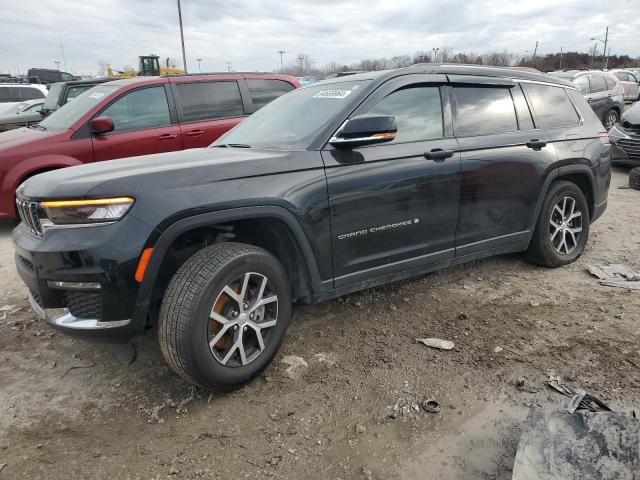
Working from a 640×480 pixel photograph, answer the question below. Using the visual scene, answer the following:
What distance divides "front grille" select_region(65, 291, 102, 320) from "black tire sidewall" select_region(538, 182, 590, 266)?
352 centimetres

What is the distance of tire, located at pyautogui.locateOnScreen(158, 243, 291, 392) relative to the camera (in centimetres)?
239

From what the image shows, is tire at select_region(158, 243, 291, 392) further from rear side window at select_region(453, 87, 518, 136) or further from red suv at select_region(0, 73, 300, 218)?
red suv at select_region(0, 73, 300, 218)

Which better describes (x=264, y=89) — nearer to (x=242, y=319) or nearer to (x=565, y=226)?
(x=565, y=226)

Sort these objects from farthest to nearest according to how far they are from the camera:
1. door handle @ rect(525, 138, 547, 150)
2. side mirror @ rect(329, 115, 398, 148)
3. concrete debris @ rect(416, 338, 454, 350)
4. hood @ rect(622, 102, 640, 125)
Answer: hood @ rect(622, 102, 640, 125) < door handle @ rect(525, 138, 547, 150) < concrete debris @ rect(416, 338, 454, 350) < side mirror @ rect(329, 115, 398, 148)

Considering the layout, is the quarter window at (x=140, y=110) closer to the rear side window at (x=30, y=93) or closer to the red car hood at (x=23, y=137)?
the red car hood at (x=23, y=137)

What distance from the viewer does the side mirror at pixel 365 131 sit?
2832mm

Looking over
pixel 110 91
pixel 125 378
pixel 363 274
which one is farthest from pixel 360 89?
pixel 110 91

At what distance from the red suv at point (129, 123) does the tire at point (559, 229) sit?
4.22 meters

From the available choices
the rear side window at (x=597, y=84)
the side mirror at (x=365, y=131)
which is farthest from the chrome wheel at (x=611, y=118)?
the side mirror at (x=365, y=131)

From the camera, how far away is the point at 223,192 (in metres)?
2.56

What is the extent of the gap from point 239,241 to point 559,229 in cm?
298

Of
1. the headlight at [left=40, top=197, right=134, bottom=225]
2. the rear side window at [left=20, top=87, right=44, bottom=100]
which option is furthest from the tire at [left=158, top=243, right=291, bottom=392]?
the rear side window at [left=20, top=87, right=44, bottom=100]

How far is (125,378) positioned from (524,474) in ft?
7.31

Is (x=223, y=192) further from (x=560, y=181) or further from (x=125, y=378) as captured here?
(x=560, y=181)
